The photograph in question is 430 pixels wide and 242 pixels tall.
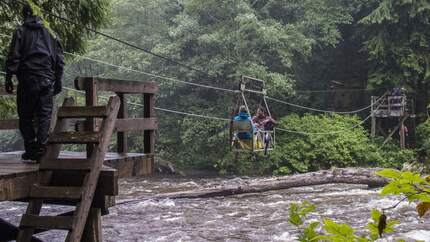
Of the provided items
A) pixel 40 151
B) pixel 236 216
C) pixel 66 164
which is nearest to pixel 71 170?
pixel 66 164

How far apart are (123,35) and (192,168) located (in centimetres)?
852

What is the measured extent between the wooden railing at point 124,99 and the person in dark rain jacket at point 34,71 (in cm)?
33

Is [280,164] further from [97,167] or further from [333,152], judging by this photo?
[97,167]

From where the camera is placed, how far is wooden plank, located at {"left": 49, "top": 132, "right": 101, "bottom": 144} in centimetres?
447

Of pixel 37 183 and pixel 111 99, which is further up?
pixel 111 99

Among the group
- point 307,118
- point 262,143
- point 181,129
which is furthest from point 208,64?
point 262,143

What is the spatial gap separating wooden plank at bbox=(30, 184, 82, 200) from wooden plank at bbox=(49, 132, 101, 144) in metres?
0.46

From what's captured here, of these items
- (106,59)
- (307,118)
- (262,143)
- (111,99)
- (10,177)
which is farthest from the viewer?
(106,59)

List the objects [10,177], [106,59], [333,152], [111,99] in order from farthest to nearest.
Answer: [106,59], [333,152], [111,99], [10,177]

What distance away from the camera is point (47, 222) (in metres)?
3.99

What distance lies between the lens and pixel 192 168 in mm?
25859

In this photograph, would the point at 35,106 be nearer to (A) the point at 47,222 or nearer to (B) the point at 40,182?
(B) the point at 40,182

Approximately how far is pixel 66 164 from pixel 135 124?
1.64m

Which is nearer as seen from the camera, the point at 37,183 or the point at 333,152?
the point at 37,183
